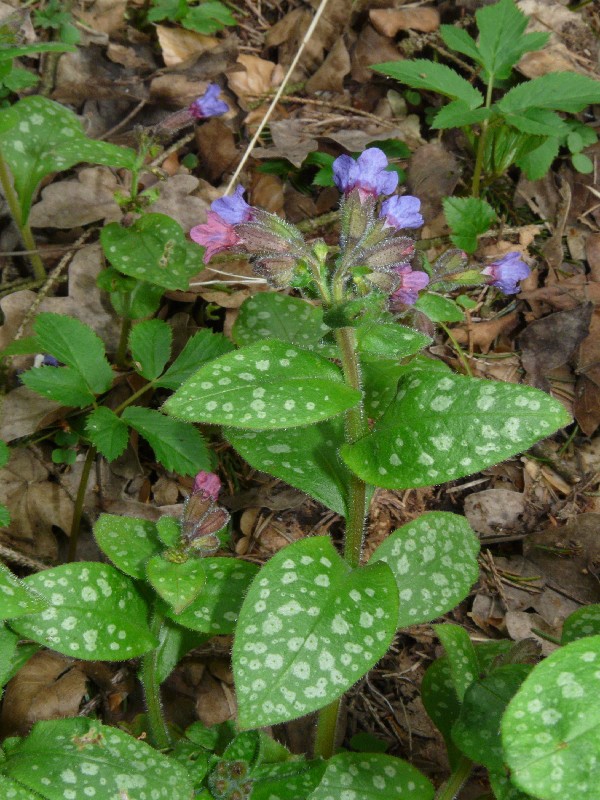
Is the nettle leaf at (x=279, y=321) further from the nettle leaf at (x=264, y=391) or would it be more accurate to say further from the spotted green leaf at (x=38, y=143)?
the spotted green leaf at (x=38, y=143)

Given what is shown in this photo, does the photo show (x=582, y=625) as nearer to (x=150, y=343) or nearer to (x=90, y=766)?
(x=90, y=766)

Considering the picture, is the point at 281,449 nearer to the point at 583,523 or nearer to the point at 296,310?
the point at 296,310

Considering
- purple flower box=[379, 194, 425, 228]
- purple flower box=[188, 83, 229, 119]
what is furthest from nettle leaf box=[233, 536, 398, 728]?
purple flower box=[188, 83, 229, 119]

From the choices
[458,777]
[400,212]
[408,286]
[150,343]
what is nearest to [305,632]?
[458,777]

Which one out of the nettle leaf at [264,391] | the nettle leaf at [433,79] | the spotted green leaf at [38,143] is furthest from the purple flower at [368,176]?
the nettle leaf at [433,79]

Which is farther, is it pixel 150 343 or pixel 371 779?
pixel 150 343

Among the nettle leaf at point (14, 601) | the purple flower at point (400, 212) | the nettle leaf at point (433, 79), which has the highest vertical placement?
the purple flower at point (400, 212)

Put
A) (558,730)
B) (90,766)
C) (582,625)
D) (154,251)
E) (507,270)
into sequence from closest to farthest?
1. (558,730)
2. (90,766)
3. (582,625)
4. (507,270)
5. (154,251)
